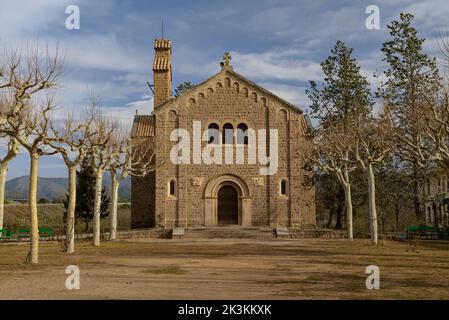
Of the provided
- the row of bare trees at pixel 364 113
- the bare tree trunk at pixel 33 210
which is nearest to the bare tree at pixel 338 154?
the row of bare trees at pixel 364 113

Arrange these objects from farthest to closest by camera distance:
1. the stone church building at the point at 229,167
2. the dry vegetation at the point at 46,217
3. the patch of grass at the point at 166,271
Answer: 1. the dry vegetation at the point at 46,217
2. the stone church building at the point at 229,167
3. the patch of grass at the point at 166,271

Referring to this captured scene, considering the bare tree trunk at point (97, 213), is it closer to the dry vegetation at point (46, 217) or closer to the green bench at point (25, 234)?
the green bench at point (25, 234)

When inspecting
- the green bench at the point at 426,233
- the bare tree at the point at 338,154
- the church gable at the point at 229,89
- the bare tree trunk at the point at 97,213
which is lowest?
the green bench at the point at 426,233

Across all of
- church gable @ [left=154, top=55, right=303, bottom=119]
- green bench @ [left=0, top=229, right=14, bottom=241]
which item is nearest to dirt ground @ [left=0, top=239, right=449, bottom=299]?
green bench @ [left=0, top=229, right=14, bottom=241]

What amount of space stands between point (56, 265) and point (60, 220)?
40.2 meters

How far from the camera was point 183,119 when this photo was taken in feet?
117

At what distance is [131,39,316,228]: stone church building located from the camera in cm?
3466

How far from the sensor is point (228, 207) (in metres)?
35.2

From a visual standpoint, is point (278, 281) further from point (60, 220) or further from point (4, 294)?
point (60, 220)

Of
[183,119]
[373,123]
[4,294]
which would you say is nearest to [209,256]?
[4,294]

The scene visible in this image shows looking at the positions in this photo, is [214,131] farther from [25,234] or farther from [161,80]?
[25,234]

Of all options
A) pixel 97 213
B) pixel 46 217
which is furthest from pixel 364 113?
pixel 46 217

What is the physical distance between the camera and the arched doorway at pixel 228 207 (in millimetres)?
35219

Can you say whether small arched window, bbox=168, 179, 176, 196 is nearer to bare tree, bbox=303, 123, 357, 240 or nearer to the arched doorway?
the arched doorway
